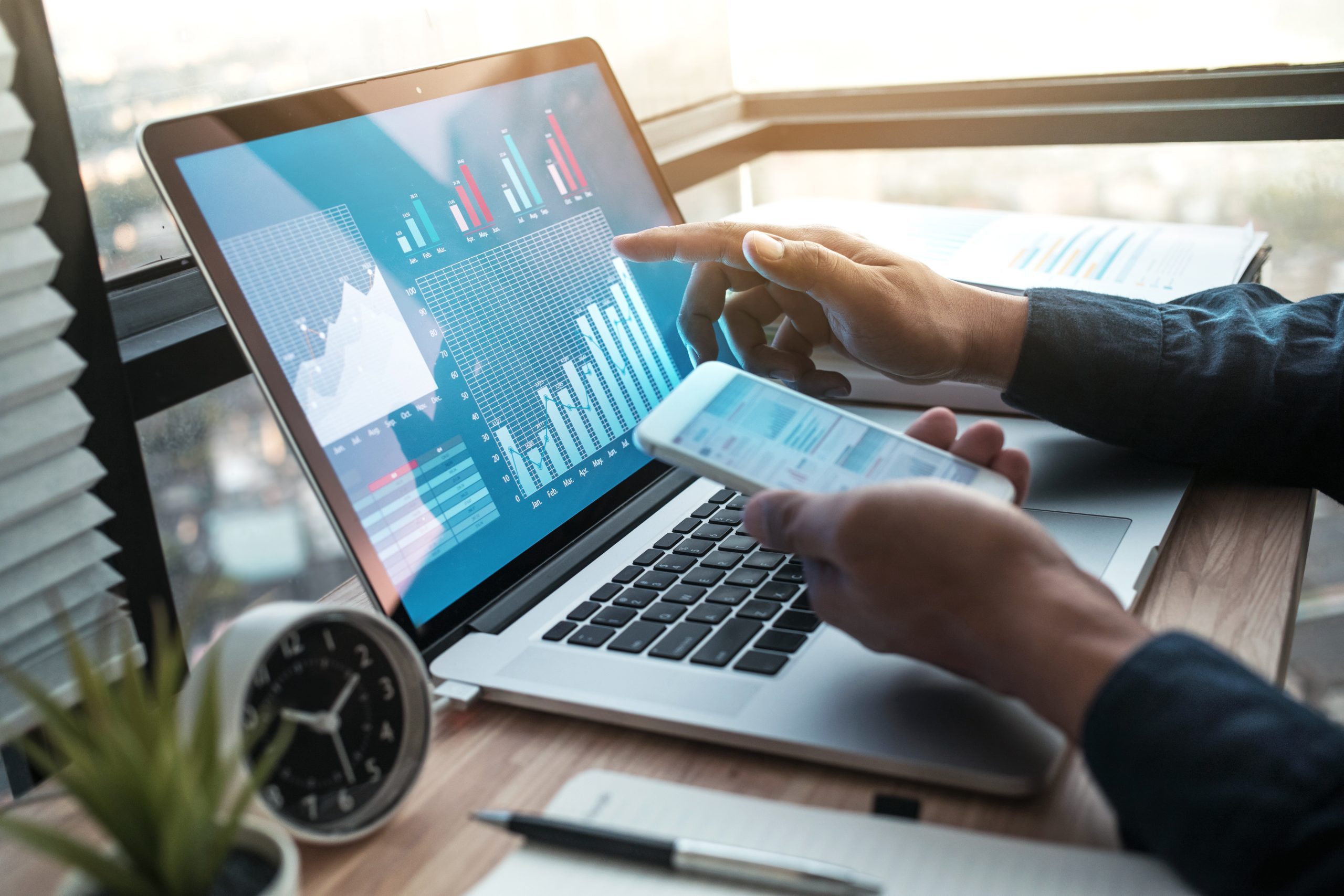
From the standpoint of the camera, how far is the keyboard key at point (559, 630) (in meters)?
0.65

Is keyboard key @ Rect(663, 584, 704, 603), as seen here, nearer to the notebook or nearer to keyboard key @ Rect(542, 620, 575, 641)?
keyboard key @ Rect(542, 620, 575, 641)

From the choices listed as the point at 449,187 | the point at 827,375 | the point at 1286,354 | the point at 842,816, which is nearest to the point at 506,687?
the point at 842,816

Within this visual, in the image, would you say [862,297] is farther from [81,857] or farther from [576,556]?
[81,857]

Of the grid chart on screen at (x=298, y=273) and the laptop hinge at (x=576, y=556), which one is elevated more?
the grid chart on screen at (x=298, y=273)

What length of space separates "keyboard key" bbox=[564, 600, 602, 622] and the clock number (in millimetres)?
205

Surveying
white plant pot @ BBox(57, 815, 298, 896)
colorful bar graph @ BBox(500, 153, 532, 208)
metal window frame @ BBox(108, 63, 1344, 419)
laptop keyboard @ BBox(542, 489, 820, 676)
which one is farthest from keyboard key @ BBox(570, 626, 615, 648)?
metal window frame @ BBox(108, 63, 1344, 419)

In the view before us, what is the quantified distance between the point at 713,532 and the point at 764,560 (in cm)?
6

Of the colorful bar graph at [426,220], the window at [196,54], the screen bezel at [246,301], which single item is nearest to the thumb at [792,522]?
the screen bezel at [246,301]

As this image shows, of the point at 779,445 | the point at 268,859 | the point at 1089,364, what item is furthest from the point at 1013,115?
the point at 268,859

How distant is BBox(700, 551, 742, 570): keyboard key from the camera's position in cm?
72

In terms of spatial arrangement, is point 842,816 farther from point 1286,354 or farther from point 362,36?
point 362,36

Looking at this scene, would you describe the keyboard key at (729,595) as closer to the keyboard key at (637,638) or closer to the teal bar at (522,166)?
the keyboard key at (637,638)

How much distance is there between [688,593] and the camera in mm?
681

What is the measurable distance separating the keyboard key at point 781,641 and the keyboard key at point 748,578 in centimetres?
6
